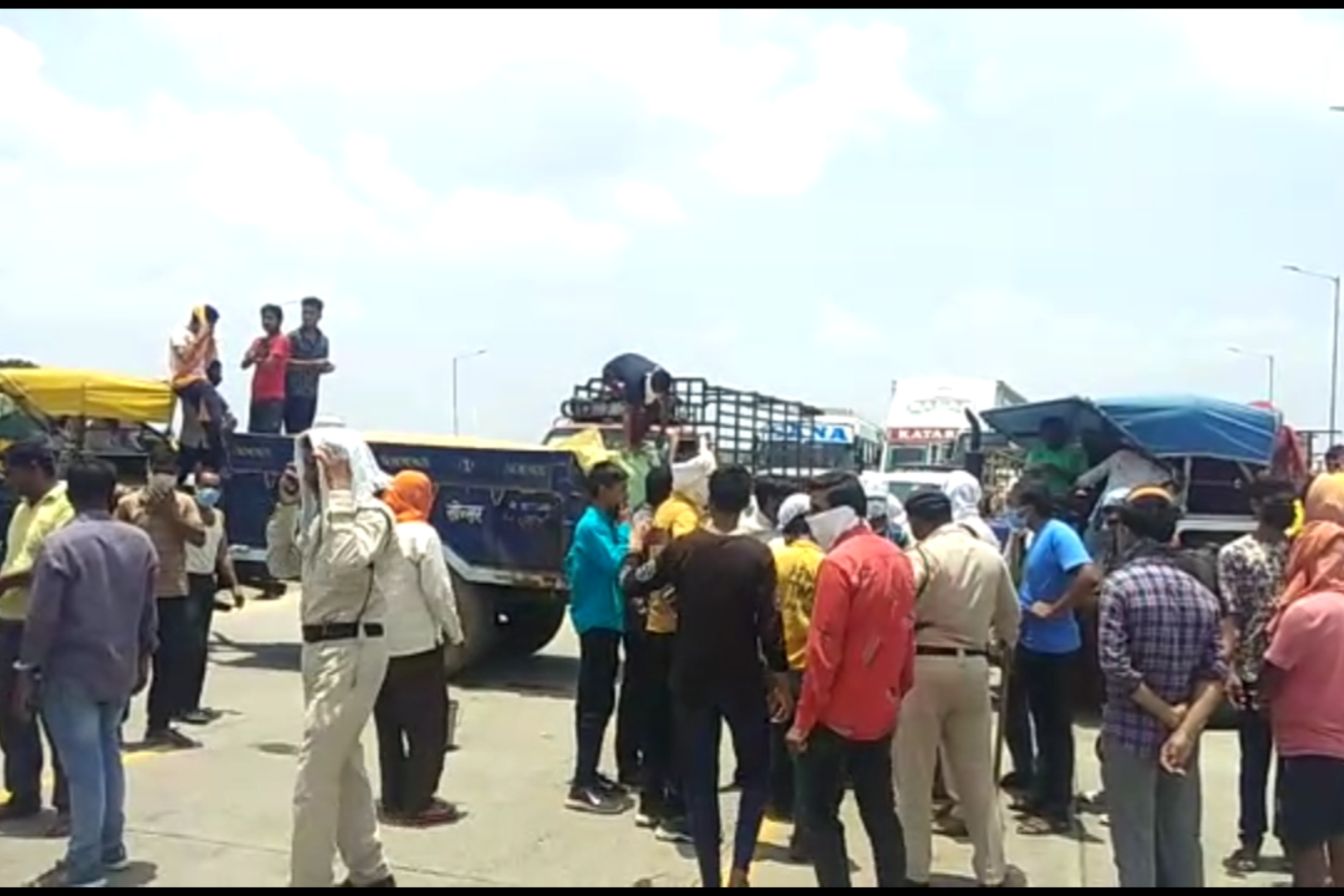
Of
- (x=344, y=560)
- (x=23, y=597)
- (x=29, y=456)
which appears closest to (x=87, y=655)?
(x=23, y=597)

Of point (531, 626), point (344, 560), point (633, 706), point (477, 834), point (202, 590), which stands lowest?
point (477, 834)

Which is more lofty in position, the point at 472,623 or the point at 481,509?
the point at 481,509

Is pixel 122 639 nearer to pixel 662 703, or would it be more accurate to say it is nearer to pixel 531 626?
pixel 662 703

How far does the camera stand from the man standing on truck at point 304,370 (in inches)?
561

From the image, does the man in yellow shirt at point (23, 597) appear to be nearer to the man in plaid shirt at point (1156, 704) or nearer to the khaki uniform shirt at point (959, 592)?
the khaki uniform shirt at point (959, 592)

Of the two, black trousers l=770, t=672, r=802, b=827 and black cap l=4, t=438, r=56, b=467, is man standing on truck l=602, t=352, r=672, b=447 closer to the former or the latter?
black trousers l=770, t=672, r=802, b=827

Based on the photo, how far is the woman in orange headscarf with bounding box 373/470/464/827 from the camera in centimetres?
762

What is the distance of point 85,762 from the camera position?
20.8 feet

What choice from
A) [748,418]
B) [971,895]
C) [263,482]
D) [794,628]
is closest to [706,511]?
[794,628]

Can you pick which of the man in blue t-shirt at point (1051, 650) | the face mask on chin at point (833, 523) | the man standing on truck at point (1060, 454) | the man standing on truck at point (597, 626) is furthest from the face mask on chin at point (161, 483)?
the man standing on truck at point (1060, 454)

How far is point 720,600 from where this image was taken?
6367mm

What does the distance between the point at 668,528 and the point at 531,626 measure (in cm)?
558

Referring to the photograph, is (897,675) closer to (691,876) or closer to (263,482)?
(691,876)

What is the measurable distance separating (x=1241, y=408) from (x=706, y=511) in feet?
19.8
